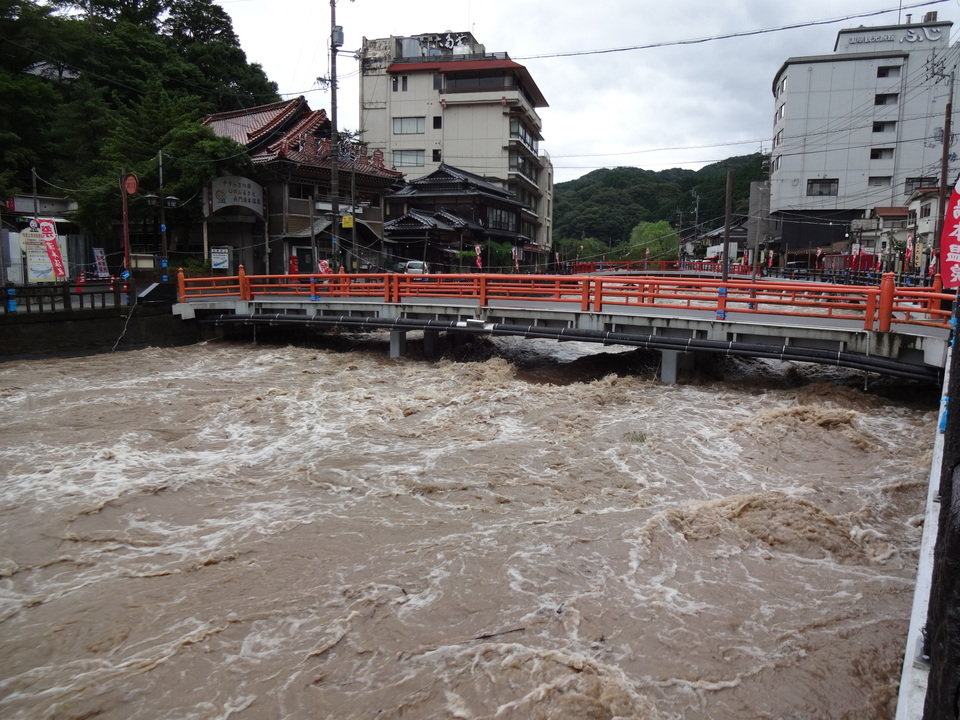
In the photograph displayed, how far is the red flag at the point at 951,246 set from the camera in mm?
4923

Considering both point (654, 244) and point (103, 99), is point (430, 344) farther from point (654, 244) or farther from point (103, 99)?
point (654, 244)

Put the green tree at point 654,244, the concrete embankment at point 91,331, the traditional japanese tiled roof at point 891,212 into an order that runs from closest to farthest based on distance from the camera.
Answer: the concrete embankment at point 91,331
the traditional japanese tiled roof at point 891,212
the green tree at point 654,244

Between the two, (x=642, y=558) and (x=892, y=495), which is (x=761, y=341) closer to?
(x=892, y=495)

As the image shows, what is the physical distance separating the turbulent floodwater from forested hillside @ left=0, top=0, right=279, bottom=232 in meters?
16.4

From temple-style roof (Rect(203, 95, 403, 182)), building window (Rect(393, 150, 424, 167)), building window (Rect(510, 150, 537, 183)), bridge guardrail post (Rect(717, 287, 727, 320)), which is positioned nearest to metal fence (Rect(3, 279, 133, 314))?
temple-style roof (Rect(203, 95, 403, 182))

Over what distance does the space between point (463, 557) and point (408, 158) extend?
47.2 m

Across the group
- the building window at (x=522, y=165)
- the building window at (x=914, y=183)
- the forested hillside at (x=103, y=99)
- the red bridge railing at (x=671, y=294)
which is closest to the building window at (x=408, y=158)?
the building window at (x=522, y=165)

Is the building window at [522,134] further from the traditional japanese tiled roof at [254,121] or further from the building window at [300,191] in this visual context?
the building window at [300,191]

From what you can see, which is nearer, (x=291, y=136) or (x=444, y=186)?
(x=291, y=136)

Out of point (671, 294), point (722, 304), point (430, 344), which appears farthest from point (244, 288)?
point (722, 304)

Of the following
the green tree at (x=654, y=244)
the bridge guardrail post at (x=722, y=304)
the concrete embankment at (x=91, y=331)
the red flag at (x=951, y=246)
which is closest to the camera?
the red flag at (x=951, y=246)

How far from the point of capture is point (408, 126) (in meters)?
50.0

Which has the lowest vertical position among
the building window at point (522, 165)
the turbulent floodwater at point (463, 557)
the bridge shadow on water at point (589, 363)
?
the turbulent floodwater at point (463, 557)

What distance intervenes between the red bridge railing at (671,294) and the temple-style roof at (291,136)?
10.2 meters
